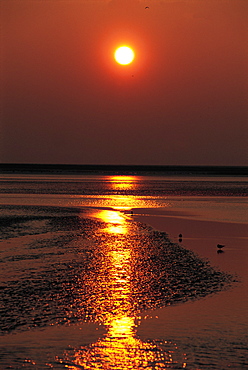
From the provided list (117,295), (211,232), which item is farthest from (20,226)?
(117,295)

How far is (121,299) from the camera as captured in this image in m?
12.2

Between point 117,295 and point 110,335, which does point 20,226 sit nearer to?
point 117,295

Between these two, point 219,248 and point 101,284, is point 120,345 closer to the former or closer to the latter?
point 101,284

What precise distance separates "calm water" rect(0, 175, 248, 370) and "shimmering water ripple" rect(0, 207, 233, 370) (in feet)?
0.07

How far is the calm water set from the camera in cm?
866

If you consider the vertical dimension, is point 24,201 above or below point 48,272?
above

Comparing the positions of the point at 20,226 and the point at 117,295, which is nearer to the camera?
the point at 117,295

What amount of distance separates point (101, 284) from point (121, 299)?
5.22ft

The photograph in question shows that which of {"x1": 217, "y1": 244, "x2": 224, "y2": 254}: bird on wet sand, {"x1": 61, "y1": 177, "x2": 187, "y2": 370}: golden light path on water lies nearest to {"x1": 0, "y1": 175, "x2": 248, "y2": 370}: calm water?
{"x1": 61, "y1": 177, "x2": 187, "y2": 370}: golden light path on water

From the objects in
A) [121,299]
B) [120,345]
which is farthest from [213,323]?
[121,299]

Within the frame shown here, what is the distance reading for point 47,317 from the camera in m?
10.7

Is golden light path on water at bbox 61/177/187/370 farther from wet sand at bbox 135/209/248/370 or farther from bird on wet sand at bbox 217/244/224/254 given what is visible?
bird on wet sand at bbox 217/244/224/254

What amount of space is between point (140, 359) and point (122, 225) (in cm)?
1882

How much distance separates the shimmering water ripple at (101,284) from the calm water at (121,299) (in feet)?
0.07
